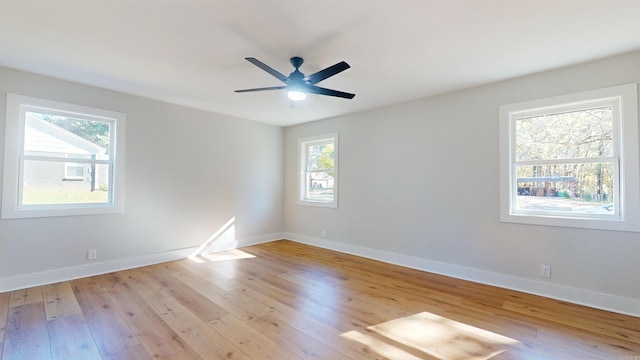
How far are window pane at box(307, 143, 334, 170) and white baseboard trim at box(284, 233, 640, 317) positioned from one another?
1.62m

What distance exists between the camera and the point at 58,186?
3576mm

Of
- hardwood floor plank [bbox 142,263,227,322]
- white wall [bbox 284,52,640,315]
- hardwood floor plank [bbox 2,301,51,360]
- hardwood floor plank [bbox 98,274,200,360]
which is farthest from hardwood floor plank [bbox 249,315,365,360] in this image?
white wall [bbox 284,52,640,315]

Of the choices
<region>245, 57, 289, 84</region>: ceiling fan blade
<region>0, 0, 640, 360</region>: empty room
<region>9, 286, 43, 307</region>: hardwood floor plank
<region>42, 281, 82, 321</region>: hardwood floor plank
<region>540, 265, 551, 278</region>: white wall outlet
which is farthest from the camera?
Result: <region>540, 265, 551, 278</region>: white wall outlet

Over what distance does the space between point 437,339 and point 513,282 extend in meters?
1.70

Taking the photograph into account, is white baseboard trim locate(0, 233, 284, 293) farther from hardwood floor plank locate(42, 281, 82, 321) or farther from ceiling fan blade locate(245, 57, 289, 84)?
ceiling fan blade locate(245, 57, 289, 84)

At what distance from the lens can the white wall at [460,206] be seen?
285cm

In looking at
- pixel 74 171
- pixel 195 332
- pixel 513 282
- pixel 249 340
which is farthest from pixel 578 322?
pixel 74 171

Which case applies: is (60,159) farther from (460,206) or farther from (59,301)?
(460,206)

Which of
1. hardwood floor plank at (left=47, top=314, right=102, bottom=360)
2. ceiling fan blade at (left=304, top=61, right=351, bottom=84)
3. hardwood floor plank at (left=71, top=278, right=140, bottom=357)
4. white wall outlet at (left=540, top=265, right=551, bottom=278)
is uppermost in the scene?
ceiling fan blade at (left=304, top=61, right=351, bottom=84)

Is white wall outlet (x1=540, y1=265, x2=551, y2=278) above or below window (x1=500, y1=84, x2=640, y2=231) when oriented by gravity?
below

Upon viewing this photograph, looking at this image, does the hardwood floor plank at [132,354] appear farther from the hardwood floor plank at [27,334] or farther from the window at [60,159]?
the window at [60,159]

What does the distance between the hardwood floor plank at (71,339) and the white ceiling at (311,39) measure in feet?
8.30

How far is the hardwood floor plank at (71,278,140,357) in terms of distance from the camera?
7.06 feet

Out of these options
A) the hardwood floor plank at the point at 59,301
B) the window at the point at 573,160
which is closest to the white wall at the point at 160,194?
the hardwood floor plank at the point at 59,301
